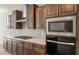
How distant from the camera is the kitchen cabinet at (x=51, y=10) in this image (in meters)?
1.94

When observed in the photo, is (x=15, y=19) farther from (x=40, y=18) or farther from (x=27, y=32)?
(x=40, y=18)

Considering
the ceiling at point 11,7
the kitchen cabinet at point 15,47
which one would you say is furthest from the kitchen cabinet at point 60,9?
the kitchen cabinet at point 15,47

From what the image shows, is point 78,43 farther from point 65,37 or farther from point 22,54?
point 22,54

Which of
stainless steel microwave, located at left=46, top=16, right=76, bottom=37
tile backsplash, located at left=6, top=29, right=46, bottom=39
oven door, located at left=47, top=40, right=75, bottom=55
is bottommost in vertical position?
oven door, located at left=47, top=40, right=75, bottom=55

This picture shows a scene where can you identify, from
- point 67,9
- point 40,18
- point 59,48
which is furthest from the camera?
point 40,18

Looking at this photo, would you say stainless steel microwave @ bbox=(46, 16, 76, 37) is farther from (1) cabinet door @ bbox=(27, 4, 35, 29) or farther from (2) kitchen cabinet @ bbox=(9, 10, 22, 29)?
(2) kitchen cabinet @ bbox=(9, 10, 22, 29)

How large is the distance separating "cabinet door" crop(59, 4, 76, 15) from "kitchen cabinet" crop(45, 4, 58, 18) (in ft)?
0.25

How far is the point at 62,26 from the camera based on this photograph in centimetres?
190

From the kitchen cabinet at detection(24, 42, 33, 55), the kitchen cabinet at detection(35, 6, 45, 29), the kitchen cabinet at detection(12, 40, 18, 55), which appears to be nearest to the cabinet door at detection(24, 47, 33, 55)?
the kitchen cabinet at detection(24, 42, 33, 55)

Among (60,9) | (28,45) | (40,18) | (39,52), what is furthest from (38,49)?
(60,9)

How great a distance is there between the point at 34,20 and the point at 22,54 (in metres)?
0.57

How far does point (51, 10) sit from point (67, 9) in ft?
0.83

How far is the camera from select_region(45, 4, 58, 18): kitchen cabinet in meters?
1.94
